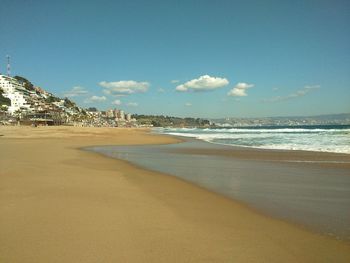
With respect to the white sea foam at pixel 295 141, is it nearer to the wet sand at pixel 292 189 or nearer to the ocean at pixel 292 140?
the ocean at pixel 292 140

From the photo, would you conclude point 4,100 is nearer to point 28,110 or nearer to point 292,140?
point 28,110

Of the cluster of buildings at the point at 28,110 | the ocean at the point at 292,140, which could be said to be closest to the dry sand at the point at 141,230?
the ocean at the point at 292,140

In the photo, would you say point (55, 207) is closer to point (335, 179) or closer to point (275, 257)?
point (275, 257)

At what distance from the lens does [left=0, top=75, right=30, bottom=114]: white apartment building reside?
127494mm

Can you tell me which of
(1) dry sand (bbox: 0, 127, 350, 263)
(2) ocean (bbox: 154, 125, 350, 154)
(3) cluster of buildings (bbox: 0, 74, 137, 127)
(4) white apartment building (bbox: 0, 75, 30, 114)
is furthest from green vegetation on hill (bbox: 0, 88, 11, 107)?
(1) dry sand (bbox: 0, 127, 350, 263)

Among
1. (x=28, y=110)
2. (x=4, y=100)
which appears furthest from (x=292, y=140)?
(x=4, y=100)

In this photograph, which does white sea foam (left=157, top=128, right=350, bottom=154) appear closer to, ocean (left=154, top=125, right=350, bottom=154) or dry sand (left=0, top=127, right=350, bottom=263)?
ocean (left=154, top=125, right=350, bottom=154)

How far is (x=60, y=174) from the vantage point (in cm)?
906

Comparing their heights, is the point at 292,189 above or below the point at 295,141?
above

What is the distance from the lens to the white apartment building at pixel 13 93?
127 m

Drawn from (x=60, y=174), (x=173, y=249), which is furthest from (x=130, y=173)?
(x=173, y=249)

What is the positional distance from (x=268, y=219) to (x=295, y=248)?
122cm

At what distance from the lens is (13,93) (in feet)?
Answer: 442

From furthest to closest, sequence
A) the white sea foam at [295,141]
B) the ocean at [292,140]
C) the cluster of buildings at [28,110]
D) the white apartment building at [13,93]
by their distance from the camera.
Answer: the white apartment building at [13,93]
the cluster of buildings at [28,110]
the ocean at [292,140]
the white sea foam at [295,141]
